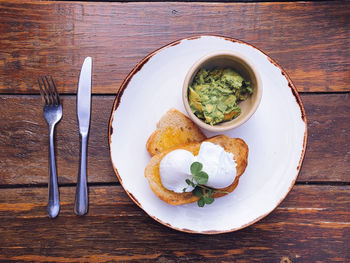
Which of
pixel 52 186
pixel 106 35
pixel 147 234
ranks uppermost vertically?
pixel 106 35

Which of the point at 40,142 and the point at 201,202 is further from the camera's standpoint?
the point at 40,142

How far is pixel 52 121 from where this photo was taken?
1469mm

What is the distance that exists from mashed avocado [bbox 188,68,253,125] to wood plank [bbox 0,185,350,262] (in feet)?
1.79

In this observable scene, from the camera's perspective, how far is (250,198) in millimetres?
1404

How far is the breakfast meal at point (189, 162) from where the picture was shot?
126 centimetres

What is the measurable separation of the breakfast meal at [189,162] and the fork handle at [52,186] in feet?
1.42

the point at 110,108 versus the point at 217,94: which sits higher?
the point at 217,94

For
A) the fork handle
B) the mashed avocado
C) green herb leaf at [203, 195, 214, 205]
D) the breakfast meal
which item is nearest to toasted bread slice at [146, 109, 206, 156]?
the breakfast meal

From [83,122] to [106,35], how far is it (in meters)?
0.41

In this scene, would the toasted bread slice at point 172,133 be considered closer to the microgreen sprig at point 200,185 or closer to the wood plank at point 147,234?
the microgreen sprig at point 200,185

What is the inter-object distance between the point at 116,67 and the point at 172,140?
431 mm

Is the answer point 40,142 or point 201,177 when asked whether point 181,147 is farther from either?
point 40,142

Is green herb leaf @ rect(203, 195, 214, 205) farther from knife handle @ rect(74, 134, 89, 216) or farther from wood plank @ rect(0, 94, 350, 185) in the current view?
knife handle @ rect(74, 134, 89, 216)

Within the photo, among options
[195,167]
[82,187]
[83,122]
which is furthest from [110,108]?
[195,167]
